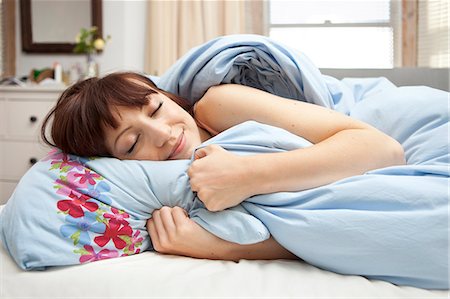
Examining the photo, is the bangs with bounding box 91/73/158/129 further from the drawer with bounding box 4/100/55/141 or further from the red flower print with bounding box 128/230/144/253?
the drawer with bounding box 4/100/55/141

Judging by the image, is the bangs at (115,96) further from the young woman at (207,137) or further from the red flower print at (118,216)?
the red flower print at (118,216)

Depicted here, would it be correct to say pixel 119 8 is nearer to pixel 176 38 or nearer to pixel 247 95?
pixel 176 38

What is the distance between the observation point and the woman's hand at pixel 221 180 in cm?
94

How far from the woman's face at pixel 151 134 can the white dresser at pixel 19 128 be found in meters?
2.42

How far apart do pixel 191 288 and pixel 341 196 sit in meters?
0.31

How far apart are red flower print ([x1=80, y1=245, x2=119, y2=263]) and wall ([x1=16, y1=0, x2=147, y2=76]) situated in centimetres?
318

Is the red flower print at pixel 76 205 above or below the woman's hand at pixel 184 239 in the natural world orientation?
above

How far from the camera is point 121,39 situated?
401 cm

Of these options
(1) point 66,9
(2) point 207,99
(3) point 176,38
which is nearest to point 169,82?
(2) point 207,99

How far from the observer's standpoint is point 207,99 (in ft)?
4.11

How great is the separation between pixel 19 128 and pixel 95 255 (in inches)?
108

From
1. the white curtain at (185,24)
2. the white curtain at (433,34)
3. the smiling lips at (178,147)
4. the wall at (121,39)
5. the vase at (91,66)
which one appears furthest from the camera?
the wall at (121,39)

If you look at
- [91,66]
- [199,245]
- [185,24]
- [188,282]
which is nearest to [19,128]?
[91,66]

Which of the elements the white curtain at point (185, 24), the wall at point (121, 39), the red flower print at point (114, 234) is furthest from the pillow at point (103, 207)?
the wall at point (121, 39)
